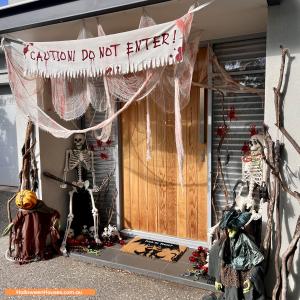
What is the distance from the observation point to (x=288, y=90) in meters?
2.46

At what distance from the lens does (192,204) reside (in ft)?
12.5

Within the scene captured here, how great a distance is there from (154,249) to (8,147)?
4.17 m

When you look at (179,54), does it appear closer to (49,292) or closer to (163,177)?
(163,177)

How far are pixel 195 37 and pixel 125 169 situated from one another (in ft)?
6.72

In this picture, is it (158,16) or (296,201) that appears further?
(158,16)

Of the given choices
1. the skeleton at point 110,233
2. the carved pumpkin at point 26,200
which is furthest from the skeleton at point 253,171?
the carved pumpkin at point 26,200

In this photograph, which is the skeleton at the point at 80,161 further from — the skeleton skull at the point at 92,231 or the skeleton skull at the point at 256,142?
the skeleton skull at the point at 256,142

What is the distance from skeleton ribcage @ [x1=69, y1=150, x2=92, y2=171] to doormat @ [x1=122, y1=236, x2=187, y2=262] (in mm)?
Answer: 1174

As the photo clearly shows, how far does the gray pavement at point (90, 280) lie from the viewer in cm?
294

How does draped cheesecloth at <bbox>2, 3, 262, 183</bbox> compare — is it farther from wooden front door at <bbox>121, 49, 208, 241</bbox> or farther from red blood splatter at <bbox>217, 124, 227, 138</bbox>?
wooden front door at <bbox>121, 49, 208, 241</bbox>

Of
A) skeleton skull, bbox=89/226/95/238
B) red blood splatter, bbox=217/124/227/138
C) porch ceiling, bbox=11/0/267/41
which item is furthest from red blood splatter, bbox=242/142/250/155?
skeleton skull, bbox=89/226/95/238

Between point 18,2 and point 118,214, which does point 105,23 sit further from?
point 118,214

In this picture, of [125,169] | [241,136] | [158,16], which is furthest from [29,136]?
[241,136]

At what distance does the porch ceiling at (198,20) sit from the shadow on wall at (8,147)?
3.07 meters
